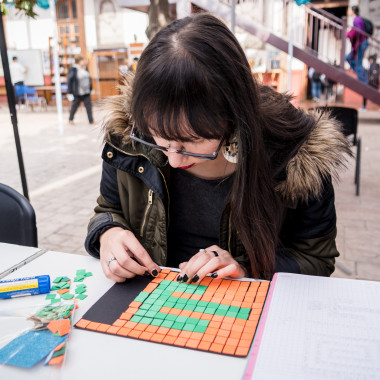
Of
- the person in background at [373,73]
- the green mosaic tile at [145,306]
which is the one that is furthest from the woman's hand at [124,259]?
the person in background at [373,73]

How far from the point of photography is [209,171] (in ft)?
4.26

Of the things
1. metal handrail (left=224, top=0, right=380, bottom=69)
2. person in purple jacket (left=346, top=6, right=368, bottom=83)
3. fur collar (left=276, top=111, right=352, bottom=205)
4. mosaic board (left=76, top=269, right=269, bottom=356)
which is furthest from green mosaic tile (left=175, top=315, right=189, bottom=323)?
person in purple jacket (left=346, top=6, right=368, bottom=83)

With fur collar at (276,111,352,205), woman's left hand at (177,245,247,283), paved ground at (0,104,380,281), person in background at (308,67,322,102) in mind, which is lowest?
paved ground at (0,104,380,281)

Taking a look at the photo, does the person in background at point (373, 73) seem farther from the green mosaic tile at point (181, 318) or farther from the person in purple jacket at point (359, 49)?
the green mosaic tile at point (181, 318)

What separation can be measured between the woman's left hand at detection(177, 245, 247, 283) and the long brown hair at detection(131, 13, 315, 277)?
0.12m

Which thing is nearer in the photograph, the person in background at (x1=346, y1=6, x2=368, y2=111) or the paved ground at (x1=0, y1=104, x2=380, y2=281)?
the paved ground at (x1=0, y1=104, x2=380, y2=281)

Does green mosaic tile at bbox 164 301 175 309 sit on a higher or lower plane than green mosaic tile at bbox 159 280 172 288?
higher

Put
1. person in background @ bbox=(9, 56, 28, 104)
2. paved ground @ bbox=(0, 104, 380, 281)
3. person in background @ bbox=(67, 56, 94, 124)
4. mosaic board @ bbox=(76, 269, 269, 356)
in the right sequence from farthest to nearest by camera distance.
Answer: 1. person in background @ bbox=(9, 56, 28, 104)
2. person in background @ bbox=(67, 56, 94, 124)
3. paved ground @ bbox=(0, 104, 380, 281)
4. mosaic board @ bbox=(76, 269, 269, 356)

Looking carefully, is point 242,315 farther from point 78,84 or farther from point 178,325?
point 78,84

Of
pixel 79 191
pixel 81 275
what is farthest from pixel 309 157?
pixel 79 191

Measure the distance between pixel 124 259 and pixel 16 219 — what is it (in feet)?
1.95

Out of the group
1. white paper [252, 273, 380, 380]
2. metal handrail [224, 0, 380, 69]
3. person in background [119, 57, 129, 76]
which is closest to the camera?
white paper [252, 273, 380, 380]

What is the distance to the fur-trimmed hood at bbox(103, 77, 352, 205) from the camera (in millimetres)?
1117

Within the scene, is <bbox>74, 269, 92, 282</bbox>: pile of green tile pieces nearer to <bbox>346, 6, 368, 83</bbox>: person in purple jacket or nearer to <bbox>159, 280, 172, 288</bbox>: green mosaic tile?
<bbox>159, 280, 172, 288</bbox>: green mosaic tile
